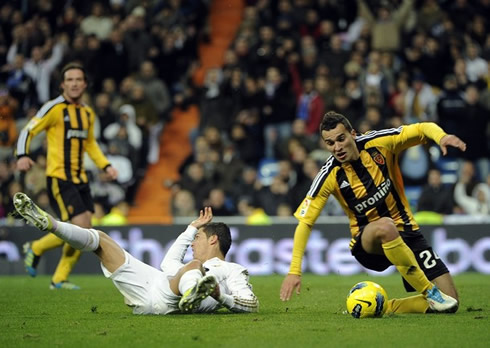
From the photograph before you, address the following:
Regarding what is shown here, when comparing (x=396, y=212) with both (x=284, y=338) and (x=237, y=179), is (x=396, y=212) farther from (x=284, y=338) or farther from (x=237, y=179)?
(x=237, y=179)

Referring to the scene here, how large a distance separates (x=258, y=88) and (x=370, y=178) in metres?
11.0

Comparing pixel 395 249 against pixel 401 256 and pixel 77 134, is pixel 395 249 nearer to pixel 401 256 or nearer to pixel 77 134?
pixel 401 256

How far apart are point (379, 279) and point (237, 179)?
4.51m

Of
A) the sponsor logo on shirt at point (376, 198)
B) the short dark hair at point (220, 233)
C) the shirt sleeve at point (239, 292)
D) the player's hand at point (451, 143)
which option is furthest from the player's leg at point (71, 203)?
the player's hand at point (451, 143)

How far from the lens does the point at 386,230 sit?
8320mm

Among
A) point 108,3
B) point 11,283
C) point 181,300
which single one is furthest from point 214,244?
point 108,3

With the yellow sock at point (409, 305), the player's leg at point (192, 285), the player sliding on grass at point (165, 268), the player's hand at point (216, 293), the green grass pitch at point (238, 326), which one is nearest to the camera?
the green grass pitch at point (238, 326)

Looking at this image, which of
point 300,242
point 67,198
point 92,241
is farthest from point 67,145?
point 300,242

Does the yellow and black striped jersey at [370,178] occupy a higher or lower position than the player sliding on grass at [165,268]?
higher

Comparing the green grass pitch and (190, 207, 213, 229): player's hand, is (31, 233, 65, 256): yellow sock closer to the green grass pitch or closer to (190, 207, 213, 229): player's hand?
the green grass pitch

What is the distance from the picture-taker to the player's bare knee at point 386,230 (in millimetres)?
8312

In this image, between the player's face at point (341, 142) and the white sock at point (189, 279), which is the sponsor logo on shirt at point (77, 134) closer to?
the player's face at point (341, 142)

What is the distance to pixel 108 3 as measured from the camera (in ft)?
73.9

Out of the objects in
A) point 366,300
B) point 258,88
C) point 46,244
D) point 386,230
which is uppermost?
point 258,88
